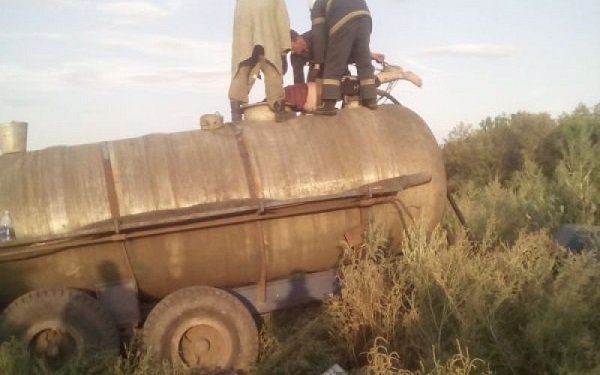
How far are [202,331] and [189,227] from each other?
0.91 metres

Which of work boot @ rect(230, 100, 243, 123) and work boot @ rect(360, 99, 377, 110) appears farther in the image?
work boot @ rect(230, 100, 243, 123)

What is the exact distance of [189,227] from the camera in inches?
197

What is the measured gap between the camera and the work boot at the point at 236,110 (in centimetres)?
627

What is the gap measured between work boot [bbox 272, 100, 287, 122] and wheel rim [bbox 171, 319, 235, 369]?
205cm

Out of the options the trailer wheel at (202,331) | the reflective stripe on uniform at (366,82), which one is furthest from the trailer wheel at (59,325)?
the reflective stripe on uniform at (366,82)

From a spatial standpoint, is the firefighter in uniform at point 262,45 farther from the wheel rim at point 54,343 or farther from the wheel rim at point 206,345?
the wheel rim at point 54,343

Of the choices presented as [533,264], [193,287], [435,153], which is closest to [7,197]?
[193,287]

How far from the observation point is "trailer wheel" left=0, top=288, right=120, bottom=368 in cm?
473

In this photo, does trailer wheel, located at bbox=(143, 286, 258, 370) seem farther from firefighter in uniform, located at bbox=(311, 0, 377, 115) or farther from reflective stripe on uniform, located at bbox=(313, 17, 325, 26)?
reflective stripe on uniform, located at bbox=(313, 17, 325, 26)

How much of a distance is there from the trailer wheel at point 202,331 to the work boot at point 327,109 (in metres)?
2.02

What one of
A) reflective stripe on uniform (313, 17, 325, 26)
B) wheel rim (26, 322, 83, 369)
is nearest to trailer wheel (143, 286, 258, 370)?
wheel rim (26, 322, 83, 369)

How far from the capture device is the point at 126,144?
5375 millimetres

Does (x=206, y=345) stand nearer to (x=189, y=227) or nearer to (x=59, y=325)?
(x=189, y=227)

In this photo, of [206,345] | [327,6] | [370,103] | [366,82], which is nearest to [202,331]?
[206,345]
